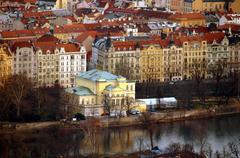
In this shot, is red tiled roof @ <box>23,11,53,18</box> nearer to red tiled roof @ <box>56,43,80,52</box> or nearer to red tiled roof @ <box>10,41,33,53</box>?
red tiled roof @ <box>56,43,80,52</box>

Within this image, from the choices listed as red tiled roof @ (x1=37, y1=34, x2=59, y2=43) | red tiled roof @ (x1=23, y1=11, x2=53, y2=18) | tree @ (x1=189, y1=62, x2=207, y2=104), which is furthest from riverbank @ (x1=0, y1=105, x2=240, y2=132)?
red tiled roof @ (x1=23, y1=11, x2=53, y2=18)

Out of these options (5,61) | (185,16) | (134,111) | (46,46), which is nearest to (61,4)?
(185,16)

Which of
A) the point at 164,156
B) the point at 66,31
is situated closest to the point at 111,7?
the point at 66,31

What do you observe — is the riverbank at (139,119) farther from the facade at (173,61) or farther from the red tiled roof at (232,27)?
the red tiled roof at (232,27)

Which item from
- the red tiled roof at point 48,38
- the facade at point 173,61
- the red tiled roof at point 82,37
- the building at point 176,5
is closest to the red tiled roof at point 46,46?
the red tiled roof at point 48,38

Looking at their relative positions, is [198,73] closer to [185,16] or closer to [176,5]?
[185,16]

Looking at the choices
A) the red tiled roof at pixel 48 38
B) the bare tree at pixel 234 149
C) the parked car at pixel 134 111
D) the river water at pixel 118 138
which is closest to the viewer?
the bare tree at pixel 234 149
